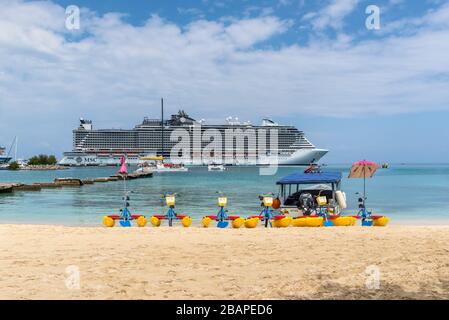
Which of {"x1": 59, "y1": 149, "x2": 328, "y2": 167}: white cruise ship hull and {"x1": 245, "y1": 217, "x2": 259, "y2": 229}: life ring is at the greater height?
{"x1": 59, "y1": 149, "x2": 328, "y2": 167}: white cruise ship hull

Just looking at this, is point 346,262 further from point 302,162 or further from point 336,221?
point 302,162

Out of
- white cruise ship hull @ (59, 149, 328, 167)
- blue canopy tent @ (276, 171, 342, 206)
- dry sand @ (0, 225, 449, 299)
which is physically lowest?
dry sand @ (0, 225, 449, 299)

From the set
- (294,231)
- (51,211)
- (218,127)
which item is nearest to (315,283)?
(294,231)

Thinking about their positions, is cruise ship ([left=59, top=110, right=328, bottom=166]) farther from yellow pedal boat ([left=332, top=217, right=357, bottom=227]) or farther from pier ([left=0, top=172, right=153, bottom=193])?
yellow pedal boat ([left=332, top=217, right=357, bottom=227])

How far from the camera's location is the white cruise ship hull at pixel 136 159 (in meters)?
111

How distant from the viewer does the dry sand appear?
19.4ft

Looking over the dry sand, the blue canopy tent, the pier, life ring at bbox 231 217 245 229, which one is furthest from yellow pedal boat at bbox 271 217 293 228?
the pier

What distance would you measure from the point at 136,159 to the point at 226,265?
4329 inches

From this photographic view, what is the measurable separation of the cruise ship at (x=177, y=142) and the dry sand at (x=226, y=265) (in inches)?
3708

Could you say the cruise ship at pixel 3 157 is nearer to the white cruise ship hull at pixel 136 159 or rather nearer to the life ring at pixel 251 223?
the white cruise ship hull at pixel 136 159

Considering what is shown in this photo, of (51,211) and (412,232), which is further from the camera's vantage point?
(51,211)

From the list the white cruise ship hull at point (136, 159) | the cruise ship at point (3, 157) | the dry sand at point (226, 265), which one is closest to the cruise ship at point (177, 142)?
the white cruise ship hull at point (136, 159)

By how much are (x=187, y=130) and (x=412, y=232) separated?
103280 millimetres

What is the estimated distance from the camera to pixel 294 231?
1198cm
